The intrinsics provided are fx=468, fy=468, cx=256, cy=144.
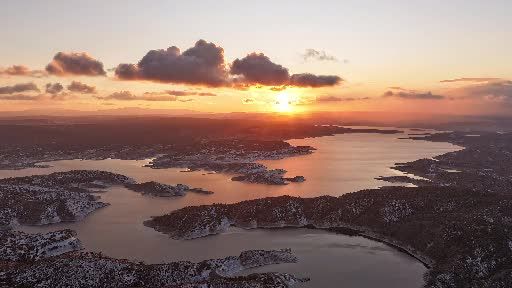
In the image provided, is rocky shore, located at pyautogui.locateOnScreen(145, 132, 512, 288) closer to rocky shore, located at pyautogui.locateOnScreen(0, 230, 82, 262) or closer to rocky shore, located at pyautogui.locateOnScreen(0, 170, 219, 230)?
rocky shore, located at pyautogui.locateOnScreen(0, 230, 82, 262)

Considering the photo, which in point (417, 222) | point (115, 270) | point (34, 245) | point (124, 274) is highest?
point (417, 222)

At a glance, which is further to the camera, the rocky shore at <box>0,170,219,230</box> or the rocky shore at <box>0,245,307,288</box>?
the rocky shore at <box>0,170,219,230</box>

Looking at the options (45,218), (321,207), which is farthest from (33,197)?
(321,207)

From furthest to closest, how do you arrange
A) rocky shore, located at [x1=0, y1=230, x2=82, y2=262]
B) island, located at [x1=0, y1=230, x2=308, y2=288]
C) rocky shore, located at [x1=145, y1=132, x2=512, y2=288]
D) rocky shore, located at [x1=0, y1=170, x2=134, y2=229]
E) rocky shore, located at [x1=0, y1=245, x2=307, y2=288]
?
rocky shore, located at [x1=0, y1=170, x2=134, y2=229]
rocky shore, located at [x1=0, y1=230, x2=82, y2=262]
rocky shore, located at [x1=145, y1=132, x2=512, y2=288]
island, located at [x1=0, y1=230, x2=308, y2=288]
rocky shore, located at [x1=0, y1=245, x2=307, y2=288]

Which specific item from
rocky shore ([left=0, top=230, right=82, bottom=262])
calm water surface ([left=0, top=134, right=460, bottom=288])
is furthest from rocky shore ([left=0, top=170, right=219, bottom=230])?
rocky shore ([left=0, top=230, right=82, bottom=262])

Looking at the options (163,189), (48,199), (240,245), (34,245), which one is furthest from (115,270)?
(163,189)

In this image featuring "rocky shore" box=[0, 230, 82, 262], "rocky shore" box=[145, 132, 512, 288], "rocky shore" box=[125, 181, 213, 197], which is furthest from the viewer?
"rocky shore" box=[125, 181, 213, 197]

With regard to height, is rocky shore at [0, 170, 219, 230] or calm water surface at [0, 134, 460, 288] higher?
rocky shore at [0, 170, 219, 230]

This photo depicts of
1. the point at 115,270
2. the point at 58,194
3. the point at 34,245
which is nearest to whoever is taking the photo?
the point at 115,270

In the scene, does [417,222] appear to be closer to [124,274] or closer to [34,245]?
[124,274]
